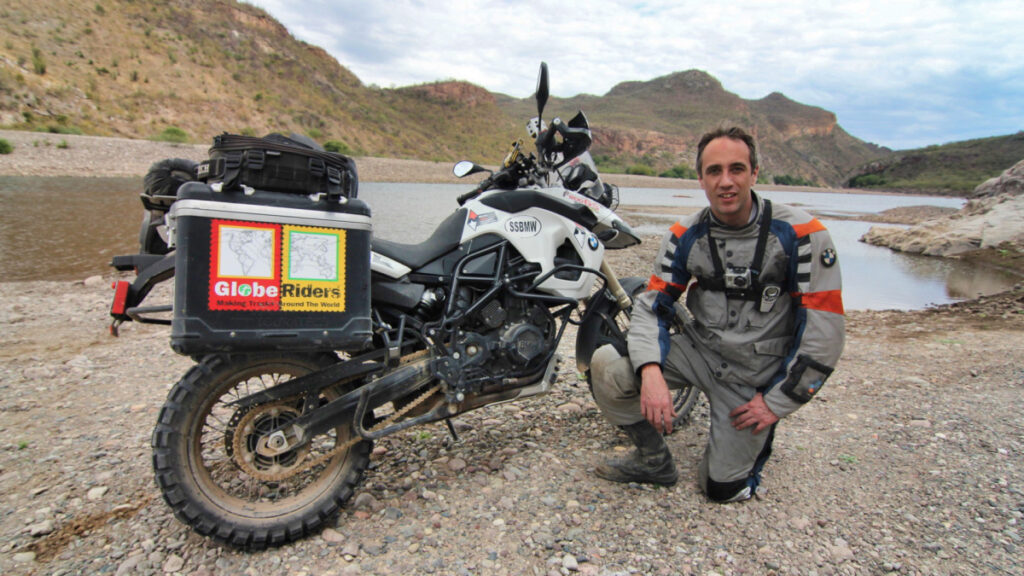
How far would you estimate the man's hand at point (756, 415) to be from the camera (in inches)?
93.9

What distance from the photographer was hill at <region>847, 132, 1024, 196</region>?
63.1 m

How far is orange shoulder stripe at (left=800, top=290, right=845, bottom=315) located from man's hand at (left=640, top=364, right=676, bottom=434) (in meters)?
0.69

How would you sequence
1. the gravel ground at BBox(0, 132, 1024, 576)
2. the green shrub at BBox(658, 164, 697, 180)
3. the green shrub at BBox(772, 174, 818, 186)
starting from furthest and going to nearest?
the green shrub at BBox(772, 174, 818, 186), the green shrub at BBox(658, 164, 697, 180), the gravel ground at BBox(0, 132, 1024, 576)

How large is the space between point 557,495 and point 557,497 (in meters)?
0.02

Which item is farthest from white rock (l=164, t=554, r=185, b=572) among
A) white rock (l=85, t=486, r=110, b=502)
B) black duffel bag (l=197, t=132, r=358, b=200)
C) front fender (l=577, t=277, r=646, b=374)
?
front fender (l=577, t=277, r=646, b=374)

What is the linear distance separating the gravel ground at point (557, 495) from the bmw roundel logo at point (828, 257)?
1.15 meters

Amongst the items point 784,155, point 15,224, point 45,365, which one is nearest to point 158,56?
point 15,224

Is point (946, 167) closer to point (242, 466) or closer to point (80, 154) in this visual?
point (80, 154)

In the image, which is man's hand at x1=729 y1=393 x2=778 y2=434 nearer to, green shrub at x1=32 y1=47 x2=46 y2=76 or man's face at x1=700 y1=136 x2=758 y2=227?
man's face at x1=700 y1=136 x2=758 y2=227

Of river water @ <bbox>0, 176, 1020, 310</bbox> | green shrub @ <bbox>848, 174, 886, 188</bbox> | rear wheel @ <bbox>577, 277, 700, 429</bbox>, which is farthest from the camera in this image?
green shrub @ <bbox>848, 174, 886, 188</bbox>

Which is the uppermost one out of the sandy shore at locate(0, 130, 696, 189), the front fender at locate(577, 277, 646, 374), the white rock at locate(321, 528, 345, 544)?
the sandy shore at locate(0, 130, 696, 189)

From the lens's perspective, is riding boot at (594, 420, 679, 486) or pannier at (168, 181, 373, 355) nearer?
pannier at (168, 181, 373, 355)

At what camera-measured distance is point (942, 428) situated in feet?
10.9

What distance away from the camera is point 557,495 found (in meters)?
2.66
